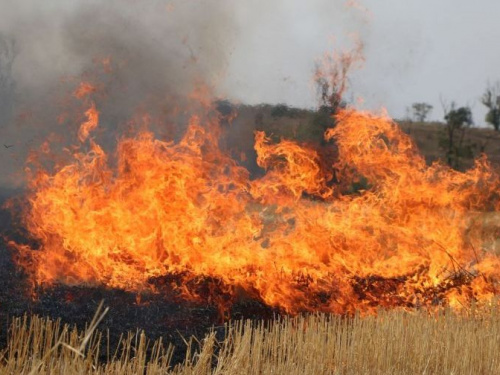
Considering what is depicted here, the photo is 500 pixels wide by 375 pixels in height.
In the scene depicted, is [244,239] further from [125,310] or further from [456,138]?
[456,138]

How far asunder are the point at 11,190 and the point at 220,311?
793 inches

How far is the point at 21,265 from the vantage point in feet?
43.3

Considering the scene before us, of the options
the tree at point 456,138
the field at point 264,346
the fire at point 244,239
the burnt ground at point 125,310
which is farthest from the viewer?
the tree at point 456,138

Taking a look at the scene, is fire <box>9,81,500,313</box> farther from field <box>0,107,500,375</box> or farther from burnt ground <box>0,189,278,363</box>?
field <box>0,107,500,375</box>

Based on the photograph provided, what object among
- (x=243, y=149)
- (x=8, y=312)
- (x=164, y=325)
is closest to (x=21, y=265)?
(x=8, y=312)

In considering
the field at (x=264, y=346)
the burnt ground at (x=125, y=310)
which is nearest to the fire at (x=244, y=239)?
the burnt ground at (x=125, y=310)

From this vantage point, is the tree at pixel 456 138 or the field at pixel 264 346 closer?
the field at pixel 264 346

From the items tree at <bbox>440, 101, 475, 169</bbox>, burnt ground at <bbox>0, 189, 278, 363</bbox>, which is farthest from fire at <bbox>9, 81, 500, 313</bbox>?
tree at <bbox>440, 101, 475, 169</bbox>

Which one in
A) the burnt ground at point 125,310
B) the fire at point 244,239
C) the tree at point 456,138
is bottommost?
the burnt ground at point 125,310

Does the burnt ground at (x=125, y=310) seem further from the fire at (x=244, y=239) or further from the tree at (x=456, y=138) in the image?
the tree at (x=456, y=138)

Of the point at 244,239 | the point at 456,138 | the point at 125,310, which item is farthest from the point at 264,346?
the point at 456,138

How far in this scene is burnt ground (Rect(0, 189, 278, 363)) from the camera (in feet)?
29.6

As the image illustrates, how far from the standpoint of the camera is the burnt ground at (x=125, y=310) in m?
9.03

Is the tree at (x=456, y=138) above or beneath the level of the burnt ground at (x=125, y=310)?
above
